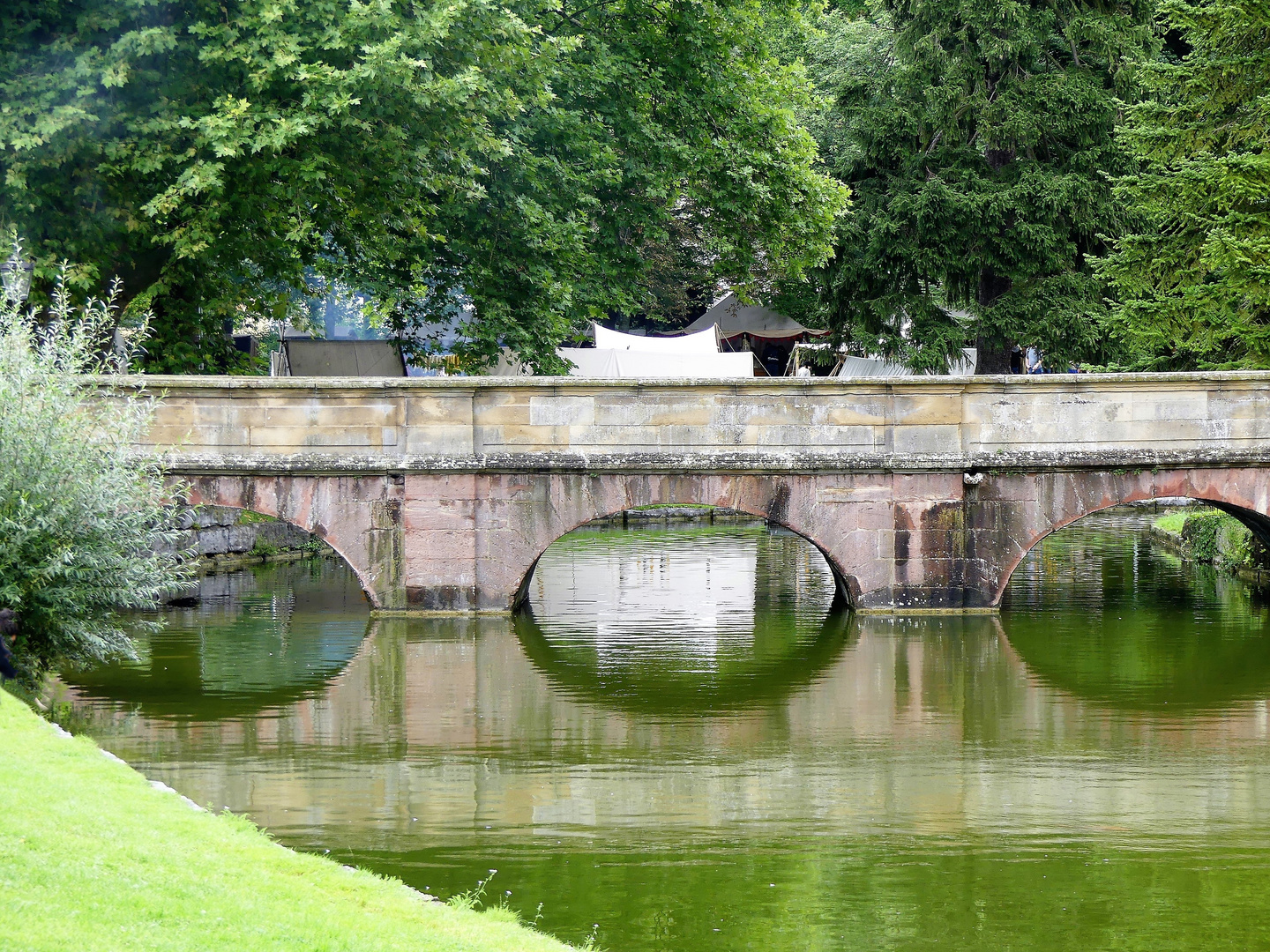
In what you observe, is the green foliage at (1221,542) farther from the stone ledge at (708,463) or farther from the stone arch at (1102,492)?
the stone ledge at (708,463)

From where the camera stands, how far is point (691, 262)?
28.6 m

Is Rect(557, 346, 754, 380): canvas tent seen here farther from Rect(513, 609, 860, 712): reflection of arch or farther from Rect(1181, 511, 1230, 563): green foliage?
Rect(513, 609, 860, 712): reflection of arch

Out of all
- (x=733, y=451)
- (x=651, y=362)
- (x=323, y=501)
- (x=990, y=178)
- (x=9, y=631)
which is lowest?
(x=9, y=631)

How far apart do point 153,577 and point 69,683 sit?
8.98 ft

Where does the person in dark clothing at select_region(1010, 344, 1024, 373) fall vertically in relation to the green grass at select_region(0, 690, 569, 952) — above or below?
above

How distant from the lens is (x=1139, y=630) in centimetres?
1794

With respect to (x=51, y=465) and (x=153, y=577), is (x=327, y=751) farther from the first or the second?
(x=51, y=465)

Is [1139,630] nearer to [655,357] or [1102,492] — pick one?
[1102,492]

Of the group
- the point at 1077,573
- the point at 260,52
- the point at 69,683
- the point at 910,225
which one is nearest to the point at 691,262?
the point at 910,225

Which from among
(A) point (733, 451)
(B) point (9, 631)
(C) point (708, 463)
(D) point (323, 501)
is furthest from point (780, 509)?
(B) point (9, 631)

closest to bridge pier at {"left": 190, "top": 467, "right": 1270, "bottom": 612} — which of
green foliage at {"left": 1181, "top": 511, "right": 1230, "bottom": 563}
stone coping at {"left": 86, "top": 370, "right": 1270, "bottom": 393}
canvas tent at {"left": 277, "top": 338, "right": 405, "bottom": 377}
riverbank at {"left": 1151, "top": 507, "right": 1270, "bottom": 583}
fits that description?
stone coping at {"left": 86, "top": 370, "right": 1270, "bottom": 393}

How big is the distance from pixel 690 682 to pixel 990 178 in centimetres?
1633

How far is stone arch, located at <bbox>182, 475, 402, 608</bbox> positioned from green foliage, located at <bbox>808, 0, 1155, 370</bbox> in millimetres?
13216

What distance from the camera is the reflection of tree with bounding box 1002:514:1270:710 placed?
1474 centimetres
